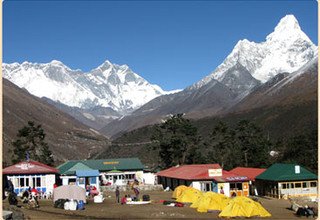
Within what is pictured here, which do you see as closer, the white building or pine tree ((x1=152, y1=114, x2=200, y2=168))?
the white building

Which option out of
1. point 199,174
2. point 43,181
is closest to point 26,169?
point 43,181

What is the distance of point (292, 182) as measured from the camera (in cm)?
4816

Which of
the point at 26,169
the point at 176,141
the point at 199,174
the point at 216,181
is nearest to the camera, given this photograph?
the point at 216,181

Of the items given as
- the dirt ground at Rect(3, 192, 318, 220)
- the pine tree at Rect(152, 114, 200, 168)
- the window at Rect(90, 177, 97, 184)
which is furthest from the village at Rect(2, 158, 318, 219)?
the pine tree at Rect(152, 114, 200, 168)

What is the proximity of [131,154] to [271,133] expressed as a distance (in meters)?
50.6

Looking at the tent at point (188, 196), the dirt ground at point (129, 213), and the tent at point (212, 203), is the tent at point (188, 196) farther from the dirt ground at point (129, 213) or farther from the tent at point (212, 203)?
the tent at point (212, 203)

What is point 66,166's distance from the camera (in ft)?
206

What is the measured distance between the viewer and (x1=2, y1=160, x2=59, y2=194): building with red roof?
49344mm

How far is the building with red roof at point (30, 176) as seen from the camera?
49344 mm

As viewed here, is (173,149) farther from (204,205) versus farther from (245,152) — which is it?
(204,205)

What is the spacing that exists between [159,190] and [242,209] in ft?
100

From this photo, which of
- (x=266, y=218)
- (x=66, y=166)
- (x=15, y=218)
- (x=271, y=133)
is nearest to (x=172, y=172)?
(x=66, y=166)

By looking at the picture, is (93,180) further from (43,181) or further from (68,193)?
(68,193)

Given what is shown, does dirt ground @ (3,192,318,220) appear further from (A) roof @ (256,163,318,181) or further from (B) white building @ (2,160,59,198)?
(B) white building @ (2,160,59,198)
